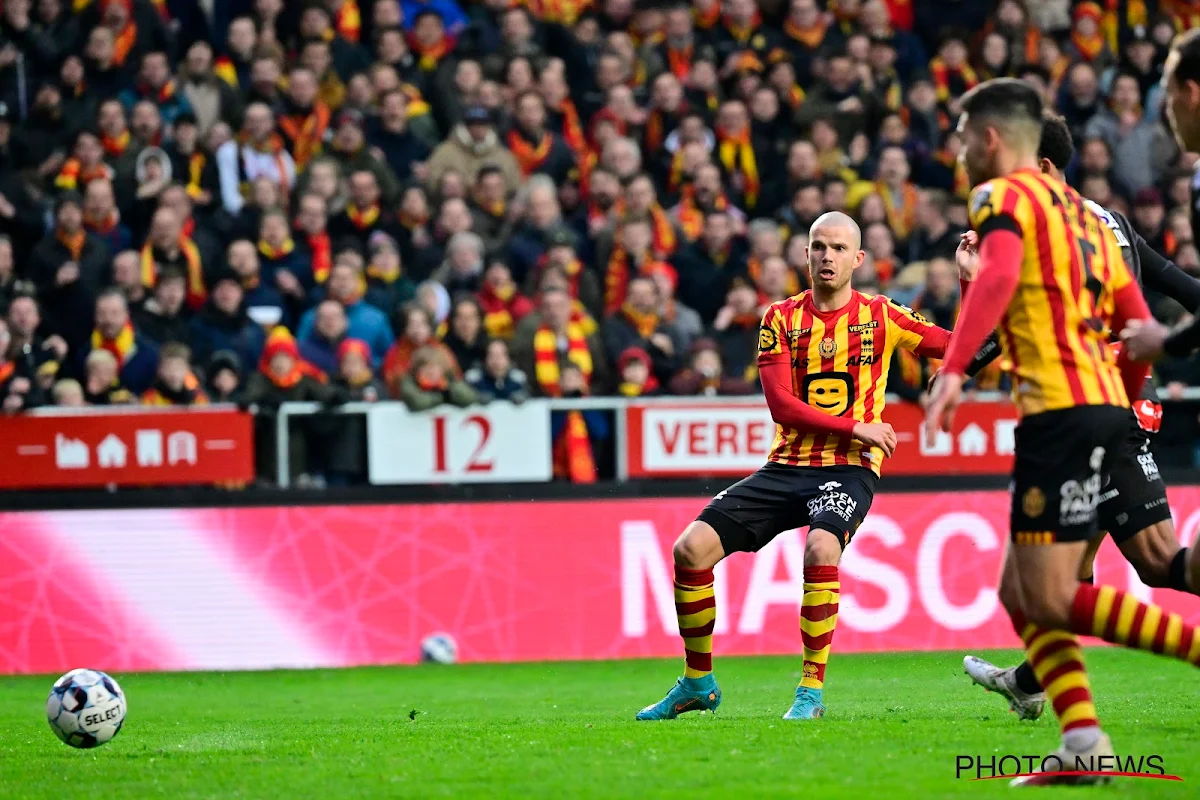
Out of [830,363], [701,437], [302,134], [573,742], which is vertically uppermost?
[302,134]

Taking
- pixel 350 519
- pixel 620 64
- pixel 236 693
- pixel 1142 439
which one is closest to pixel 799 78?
pixel 620 64

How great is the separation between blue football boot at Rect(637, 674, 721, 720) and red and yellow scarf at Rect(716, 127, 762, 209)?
873 centimetres

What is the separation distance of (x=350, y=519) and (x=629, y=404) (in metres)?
2.27

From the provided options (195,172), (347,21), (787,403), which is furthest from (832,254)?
(347,21)

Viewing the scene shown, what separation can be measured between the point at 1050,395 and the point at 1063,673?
0.95 m

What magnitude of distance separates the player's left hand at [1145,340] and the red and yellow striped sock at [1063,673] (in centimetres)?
97

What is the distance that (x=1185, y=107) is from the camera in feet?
19.5

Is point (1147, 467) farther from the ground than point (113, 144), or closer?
closer

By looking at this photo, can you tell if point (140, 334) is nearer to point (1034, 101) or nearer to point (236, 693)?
point (236, 693)

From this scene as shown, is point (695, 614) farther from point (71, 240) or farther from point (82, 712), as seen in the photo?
point (71, 240)

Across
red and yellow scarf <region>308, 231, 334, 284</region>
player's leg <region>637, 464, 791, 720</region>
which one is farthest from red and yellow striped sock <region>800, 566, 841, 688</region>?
red and yellow scarf <region>308, 231, 334, 284</region>

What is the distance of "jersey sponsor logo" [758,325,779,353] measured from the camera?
333 inches

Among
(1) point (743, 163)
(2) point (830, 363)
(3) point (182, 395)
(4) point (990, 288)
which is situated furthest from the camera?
(1) point (743, 163)

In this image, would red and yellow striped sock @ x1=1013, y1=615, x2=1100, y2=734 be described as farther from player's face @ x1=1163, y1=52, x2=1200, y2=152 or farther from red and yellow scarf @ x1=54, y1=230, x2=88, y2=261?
red and yellow scarf @ x1=54, y1=230, x2=88, y2=261
